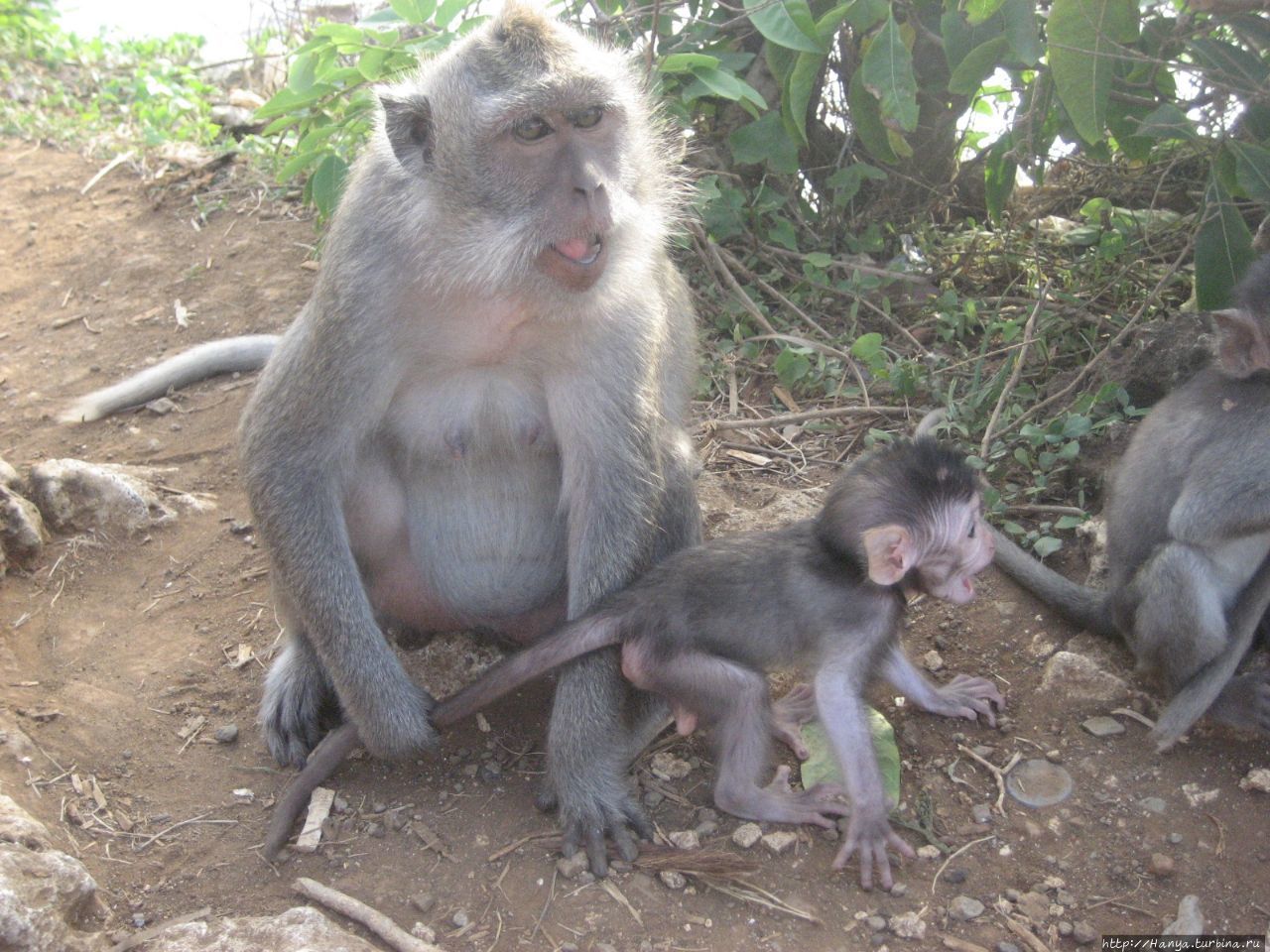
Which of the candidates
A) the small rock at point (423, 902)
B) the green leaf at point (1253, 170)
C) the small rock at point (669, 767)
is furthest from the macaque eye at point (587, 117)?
the green leaf at point (1253, 170)

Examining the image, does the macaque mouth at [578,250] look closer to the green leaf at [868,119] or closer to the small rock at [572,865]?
the small rock at [572,865]

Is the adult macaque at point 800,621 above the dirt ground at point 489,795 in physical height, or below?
above

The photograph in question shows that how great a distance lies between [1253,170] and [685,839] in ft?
10.5

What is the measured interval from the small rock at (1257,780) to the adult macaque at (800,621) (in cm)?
105

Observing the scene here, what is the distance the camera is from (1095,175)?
6605 millimetres

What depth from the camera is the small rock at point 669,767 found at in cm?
424

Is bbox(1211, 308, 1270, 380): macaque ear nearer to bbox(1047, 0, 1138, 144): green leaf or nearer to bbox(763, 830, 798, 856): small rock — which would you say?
bbox(1047, 0, 1138, 144): green leaf

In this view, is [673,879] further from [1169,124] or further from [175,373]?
[175,373]

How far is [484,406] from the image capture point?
13.5 feet

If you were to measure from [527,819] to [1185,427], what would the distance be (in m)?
2.62

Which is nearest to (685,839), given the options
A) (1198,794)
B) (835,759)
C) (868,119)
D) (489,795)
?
(835,759)

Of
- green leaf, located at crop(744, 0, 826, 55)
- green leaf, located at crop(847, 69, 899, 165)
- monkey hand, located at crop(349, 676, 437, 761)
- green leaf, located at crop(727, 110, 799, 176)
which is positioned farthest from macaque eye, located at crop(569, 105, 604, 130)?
green leaf, located at crop(727, 110, 799, 176)

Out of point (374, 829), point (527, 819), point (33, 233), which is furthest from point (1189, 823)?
point (33, 233)

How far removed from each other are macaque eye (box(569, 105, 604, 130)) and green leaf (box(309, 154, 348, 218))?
2.10 m
